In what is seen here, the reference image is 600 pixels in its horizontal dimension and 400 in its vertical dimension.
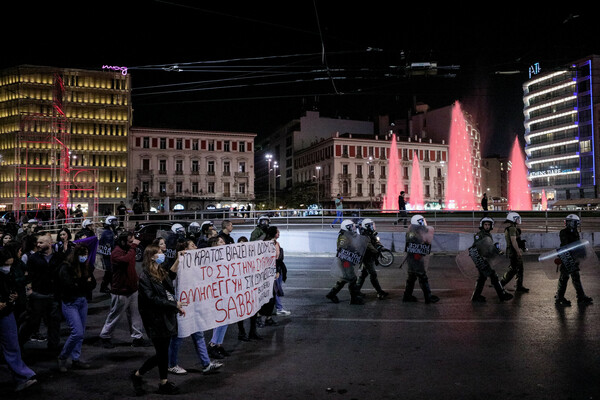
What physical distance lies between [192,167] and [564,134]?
69.8 metres

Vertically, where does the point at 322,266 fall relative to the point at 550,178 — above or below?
below

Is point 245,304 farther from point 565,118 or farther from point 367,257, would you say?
point 565,118

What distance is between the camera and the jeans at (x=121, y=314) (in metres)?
7.47

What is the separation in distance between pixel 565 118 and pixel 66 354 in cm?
10560

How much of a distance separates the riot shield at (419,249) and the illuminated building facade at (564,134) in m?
83.3

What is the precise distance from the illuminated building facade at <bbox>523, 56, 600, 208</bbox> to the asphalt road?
84764 mm

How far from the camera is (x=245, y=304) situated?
7.32m

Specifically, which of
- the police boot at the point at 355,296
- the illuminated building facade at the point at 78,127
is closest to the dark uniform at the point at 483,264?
the police boot at the point at 355,296

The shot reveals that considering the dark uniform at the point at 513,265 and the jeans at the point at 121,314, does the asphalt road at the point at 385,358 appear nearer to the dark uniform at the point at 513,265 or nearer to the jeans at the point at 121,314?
the jeans at the point at 121,314

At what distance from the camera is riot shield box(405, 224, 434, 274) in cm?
1030

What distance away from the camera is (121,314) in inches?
297

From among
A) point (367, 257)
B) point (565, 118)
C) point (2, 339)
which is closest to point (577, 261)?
point (367, 257)

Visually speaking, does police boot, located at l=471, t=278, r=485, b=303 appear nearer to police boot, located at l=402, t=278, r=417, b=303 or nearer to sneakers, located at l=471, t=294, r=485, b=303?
sneakers, located at l=471, t=294, r=485, b=303

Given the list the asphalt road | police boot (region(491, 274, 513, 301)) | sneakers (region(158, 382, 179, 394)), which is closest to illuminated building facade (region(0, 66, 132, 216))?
police boot (region(491, 274, 513, 301))
